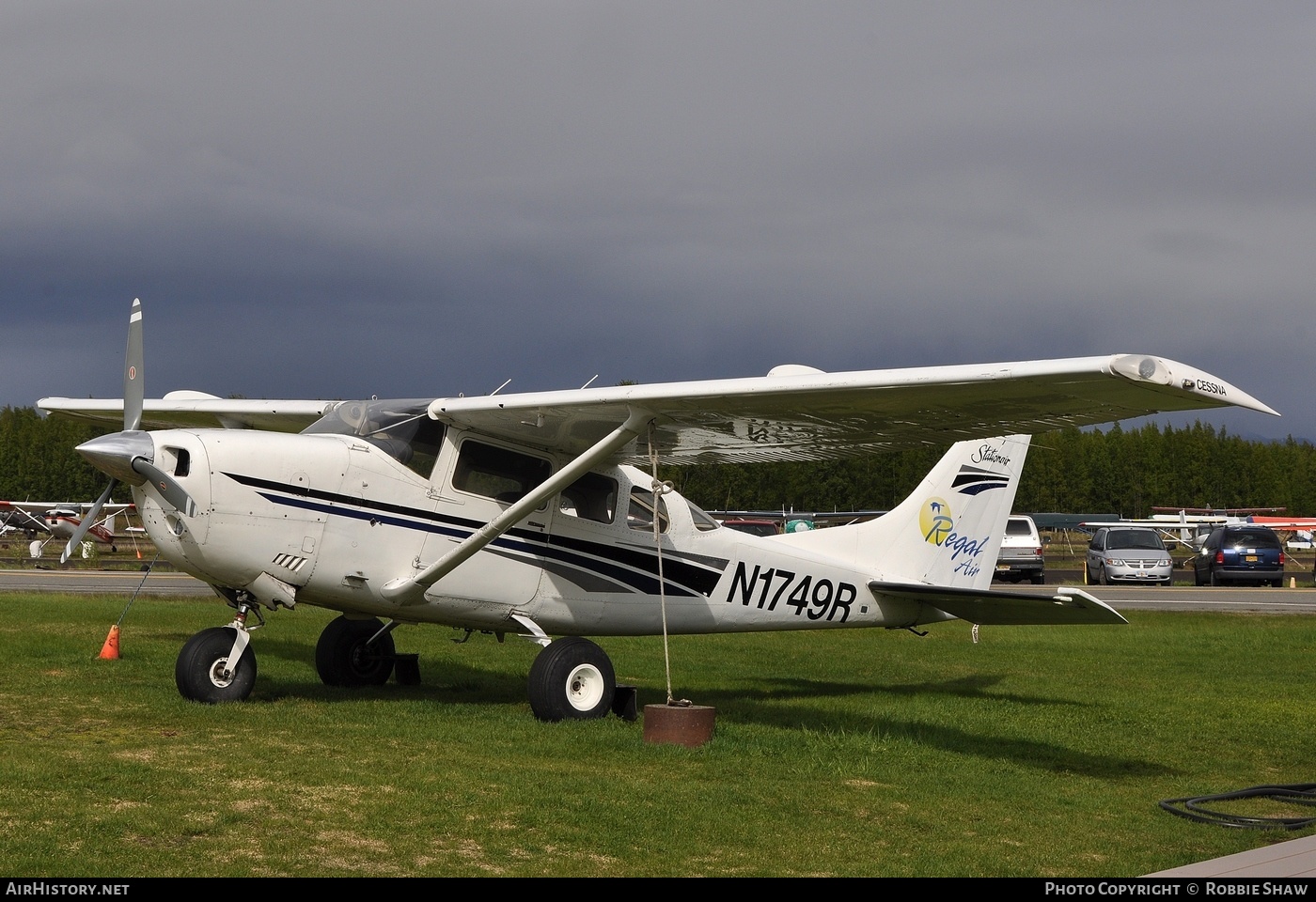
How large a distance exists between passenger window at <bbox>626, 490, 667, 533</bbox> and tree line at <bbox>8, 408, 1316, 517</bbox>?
64.3 metres

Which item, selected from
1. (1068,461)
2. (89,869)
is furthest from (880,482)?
(89,869)

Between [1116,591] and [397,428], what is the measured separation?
24671 mm

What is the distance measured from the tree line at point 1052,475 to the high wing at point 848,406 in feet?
214

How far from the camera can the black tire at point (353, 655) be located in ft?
37.7

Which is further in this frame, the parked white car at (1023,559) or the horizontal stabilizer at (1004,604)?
the parked white car at (1023,559)

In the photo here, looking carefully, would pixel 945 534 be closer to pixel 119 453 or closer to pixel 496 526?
pixel 496 526

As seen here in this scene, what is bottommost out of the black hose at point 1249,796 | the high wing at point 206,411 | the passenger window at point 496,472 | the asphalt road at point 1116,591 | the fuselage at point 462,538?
the black hose at point 1249,796

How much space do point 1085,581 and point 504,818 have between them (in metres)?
32.6

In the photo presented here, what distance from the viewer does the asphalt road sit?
2484cm

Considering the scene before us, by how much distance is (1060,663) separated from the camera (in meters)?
15.6

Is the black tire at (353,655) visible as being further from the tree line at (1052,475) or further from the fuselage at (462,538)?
the tree line at (1052,475)

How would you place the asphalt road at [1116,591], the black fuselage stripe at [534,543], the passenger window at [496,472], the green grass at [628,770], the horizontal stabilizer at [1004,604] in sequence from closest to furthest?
Result: the green grass at [628,770] → the black fuselage stripe at [534,543] → the horizontal stabilizer at [1004,604] → the passenger window at [496,472] → the asphalt road at [1116,591]

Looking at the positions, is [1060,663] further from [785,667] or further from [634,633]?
[634,633]

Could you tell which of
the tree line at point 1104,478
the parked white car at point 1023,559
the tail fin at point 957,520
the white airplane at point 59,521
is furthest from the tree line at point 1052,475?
the tail fin at point 957,520
